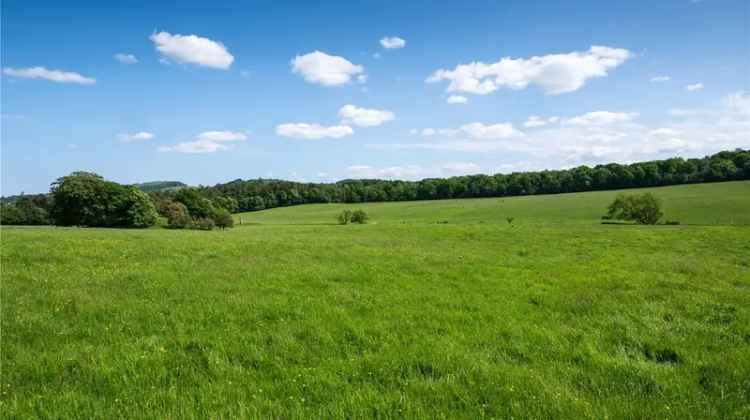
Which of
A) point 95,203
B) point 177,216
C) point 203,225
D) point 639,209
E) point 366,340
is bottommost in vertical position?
point 639,209

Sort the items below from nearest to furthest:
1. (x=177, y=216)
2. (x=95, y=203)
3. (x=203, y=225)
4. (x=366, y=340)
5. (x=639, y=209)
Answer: (x=366, y=340) < (x=639, y=209) < (x=95, y=203) < (x=203, y=225) < (x=177, y=216)

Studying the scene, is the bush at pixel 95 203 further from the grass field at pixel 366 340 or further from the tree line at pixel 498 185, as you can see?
the grass field at pixel 366 340

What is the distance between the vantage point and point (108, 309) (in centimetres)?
712

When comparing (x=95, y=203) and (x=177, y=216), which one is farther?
(x=177, y=216)

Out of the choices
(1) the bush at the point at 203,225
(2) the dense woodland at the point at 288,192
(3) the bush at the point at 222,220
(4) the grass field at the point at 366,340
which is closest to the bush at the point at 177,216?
(2) the dense woodland at the point at 288,192

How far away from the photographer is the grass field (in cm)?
420

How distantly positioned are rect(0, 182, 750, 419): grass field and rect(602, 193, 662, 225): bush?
169 feet

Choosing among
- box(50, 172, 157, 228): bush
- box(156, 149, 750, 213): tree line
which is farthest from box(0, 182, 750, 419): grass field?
box(156, 149, 750, 213): tree line

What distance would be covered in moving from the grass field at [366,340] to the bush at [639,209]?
169 feet

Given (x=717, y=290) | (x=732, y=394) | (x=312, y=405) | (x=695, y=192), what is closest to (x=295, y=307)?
(x=312, y=405)

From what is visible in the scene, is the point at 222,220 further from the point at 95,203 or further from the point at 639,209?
the point at 639,209

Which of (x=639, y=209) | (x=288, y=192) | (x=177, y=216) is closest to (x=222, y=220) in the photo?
(x=177, y=216)

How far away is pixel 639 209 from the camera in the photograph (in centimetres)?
5562

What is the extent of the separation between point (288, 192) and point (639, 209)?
107896 mm
